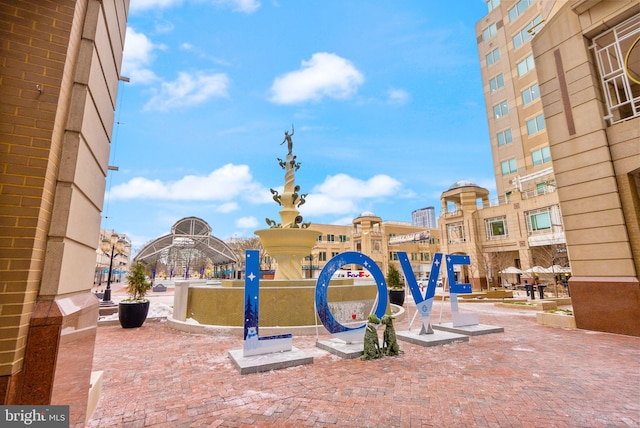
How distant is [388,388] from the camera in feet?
18.6

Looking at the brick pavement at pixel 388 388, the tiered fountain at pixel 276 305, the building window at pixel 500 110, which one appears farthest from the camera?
the building window at pixel 500 110

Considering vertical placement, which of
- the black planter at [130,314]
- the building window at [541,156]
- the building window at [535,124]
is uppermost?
the building window at [535,124]

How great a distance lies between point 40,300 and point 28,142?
1.53 m

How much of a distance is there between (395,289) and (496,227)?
24.4m

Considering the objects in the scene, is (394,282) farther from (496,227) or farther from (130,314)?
(496,227)

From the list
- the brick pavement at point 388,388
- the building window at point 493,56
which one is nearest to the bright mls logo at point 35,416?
the brick pavement at point 388,388

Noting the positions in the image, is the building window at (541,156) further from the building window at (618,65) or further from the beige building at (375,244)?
the building window at (618,65)

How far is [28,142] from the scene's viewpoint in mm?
3014

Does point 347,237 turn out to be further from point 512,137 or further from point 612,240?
point 612,240

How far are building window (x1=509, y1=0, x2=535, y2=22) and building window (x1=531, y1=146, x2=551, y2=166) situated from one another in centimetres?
1687

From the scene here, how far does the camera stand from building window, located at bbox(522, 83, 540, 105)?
34.1m

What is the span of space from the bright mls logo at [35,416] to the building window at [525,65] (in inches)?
1757

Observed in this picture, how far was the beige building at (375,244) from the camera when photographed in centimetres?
5712

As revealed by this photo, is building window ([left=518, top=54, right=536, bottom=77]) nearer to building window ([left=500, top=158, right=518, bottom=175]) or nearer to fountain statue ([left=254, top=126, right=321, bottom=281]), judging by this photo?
building window ([left=500, top=158, right=518, bottom=175])
